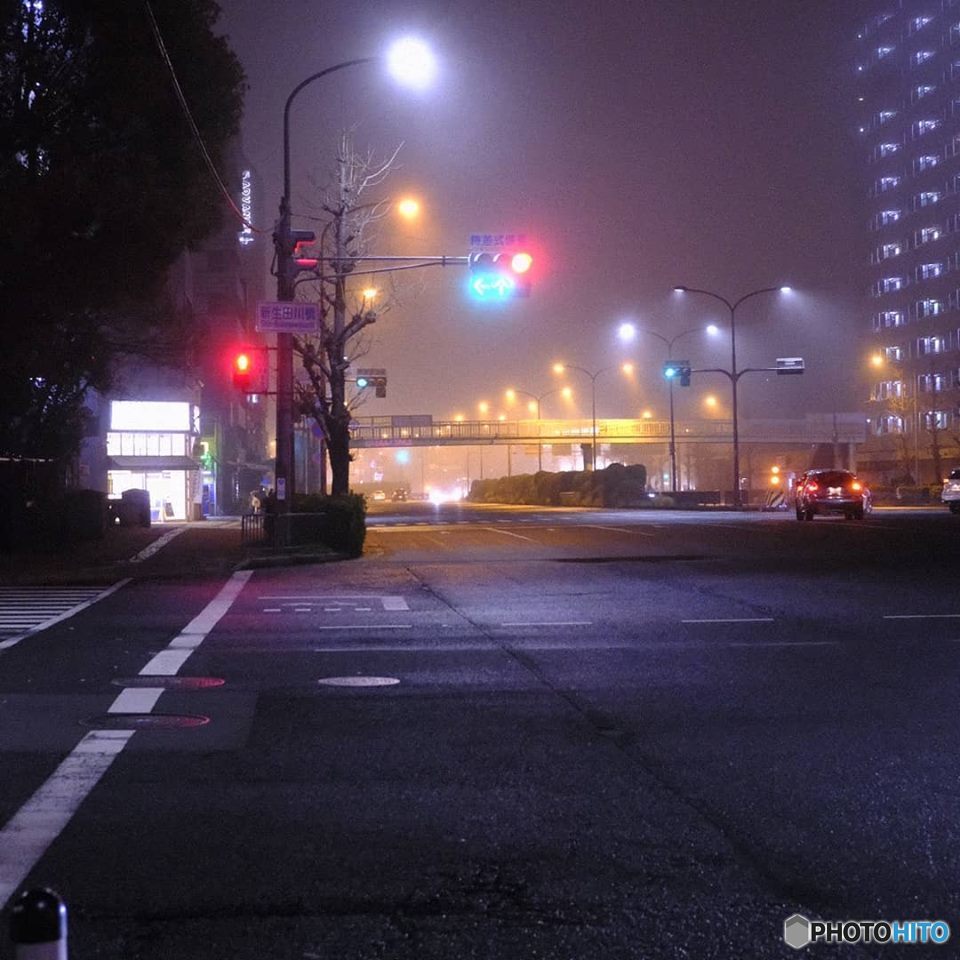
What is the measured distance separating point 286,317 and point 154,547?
9.01m

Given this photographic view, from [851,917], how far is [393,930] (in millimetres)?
1761

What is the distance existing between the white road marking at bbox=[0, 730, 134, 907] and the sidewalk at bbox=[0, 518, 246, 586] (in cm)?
1526

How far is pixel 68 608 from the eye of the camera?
18141 mm

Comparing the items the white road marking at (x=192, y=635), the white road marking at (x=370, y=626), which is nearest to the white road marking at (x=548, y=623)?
the white road marking at (x=370, y=626)

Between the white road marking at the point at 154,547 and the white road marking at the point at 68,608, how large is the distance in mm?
4254

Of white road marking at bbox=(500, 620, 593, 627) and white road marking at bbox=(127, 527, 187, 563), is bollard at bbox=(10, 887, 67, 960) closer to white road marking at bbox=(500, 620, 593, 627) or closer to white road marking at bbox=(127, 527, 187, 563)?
white road marking at bbox=(500, 620, 593, 627)

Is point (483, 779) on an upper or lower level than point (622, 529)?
upper

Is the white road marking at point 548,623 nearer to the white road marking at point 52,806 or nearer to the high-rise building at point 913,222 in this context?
the white road marking at point 52,806

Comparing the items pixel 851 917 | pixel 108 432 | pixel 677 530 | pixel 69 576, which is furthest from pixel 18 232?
pixel 108 432

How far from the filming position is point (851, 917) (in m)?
5.00

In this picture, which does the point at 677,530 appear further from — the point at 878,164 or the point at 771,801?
the point at 878,164

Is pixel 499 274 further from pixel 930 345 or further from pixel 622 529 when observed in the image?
pixel 930 345

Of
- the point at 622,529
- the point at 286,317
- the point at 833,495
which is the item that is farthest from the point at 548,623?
the point at 833,495

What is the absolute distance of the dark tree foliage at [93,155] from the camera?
26609mm
